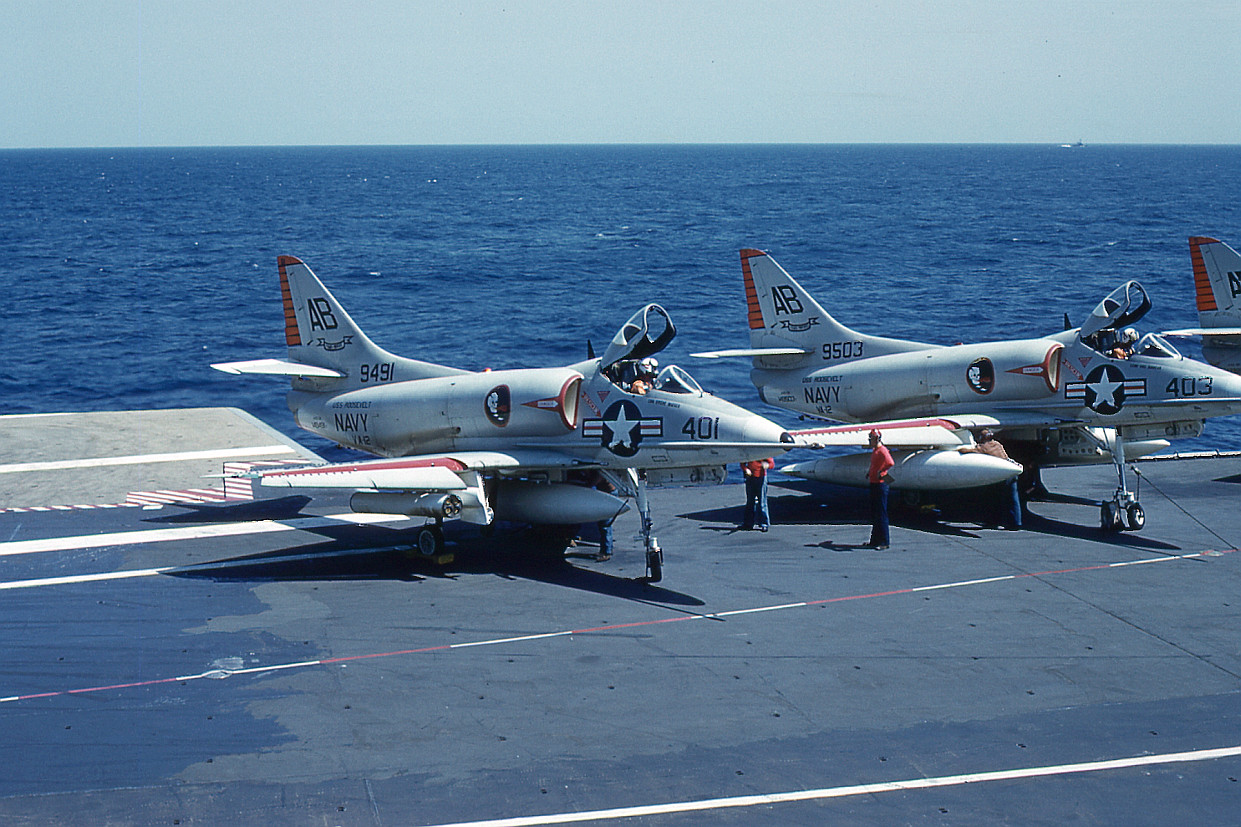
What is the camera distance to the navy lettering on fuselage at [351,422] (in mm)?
21203

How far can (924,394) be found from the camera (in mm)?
23312

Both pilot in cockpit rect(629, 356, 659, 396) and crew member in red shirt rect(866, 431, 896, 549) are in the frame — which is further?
crew member in red shirt rect(866, 431, 896, 549)

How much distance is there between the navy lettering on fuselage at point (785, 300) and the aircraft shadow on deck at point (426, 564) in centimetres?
881

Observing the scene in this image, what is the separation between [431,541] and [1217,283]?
20.5 metres

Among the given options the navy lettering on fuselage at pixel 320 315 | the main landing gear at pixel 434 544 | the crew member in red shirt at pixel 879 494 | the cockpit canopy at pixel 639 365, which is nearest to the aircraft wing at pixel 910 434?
the crew member in red shirt at pixel 879 494

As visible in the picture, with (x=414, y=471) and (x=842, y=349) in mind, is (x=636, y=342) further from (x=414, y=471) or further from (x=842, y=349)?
(x=842, y=349)

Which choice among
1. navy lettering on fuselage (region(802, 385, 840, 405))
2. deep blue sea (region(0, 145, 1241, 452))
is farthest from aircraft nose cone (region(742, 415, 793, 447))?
deep blue sea (region(0, 145, 1241, 452))

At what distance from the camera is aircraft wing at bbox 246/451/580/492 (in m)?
18.0

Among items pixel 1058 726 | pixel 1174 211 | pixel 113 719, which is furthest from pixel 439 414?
pixel 1174 211

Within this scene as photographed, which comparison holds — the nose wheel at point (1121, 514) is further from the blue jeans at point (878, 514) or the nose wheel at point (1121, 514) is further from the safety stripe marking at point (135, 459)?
the safety stripe marking at point (135, 459)

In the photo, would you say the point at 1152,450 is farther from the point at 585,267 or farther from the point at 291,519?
the point at 585,267

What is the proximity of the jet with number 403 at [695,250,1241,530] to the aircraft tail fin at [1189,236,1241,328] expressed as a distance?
6.90 m

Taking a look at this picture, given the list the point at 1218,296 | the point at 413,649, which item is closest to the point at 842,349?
the point at 1218,296

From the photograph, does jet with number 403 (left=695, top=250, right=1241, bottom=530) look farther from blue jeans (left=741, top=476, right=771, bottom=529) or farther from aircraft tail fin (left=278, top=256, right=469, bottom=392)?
aircraft tail fin (left=278, top=256, right=469, bottom=392)
